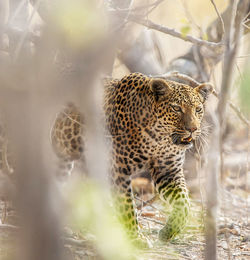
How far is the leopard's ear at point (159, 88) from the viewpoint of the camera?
569 centimetres

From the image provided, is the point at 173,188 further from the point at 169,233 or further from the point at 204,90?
the point at 204,90

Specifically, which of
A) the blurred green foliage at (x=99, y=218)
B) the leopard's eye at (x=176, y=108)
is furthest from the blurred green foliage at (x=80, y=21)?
the leopard's eye at (x=176, y=108)

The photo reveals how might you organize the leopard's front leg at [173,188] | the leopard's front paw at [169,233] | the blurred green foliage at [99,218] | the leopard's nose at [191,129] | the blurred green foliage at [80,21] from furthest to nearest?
the leopard's front leg at [173,188] → the leopard's front paw at [169,233] → the leopard's nose at [191,129] → the blurred green foliage at [99,218] → the blurred green foliage at [80,21]

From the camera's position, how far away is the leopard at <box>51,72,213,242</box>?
5.62 meters

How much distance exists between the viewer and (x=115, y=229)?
131 inches

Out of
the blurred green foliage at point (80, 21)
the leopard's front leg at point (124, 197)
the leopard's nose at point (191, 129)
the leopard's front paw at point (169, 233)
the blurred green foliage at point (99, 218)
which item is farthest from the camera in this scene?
the leopard's front paw at point (169, 233)

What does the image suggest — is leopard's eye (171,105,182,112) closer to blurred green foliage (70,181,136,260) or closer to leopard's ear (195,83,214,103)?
leopard's ear (195,83,214,103)

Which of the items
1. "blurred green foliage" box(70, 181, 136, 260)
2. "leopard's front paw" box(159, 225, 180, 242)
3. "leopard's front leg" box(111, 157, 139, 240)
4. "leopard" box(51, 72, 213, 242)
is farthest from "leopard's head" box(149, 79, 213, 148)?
"blurred green foliage" box(70, 181, 136, 260)

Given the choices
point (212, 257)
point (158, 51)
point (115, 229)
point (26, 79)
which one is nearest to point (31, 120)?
point (26, 79)

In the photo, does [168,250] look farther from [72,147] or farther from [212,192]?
[212,192]

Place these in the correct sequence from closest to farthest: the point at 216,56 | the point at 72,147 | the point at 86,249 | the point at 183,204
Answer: the point at 86,249 < the point at 183,204 < the point at 72,147 < the point at 216,56

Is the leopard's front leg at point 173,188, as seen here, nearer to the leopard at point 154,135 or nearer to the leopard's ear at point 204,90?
the leopard at point 154,135

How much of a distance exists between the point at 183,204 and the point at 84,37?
3343 millimetres

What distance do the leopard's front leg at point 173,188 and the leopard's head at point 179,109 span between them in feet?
1.52
